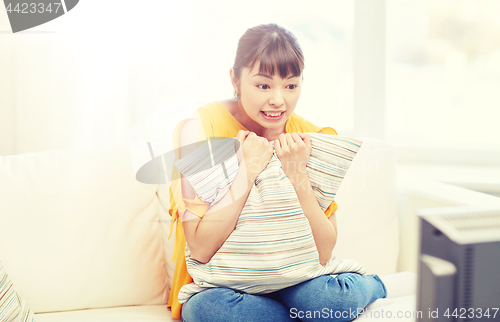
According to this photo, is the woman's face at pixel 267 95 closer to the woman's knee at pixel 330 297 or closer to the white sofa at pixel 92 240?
the woman's knee at pixel 330 297

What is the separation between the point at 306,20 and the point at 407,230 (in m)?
0.81

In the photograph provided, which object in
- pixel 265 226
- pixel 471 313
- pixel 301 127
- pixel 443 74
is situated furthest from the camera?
pixel 443 74

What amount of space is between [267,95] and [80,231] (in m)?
0.59

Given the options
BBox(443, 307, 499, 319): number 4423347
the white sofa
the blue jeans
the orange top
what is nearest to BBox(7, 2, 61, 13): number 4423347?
the white sofa

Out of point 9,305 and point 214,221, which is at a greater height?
point 214,221

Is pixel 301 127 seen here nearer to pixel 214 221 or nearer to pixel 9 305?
pixel 214 221

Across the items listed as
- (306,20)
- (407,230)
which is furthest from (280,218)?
(306,20)

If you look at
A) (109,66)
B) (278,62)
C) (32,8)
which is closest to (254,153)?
(278,62)

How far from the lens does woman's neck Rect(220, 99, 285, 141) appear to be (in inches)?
33.2

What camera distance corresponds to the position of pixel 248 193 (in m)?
0.77

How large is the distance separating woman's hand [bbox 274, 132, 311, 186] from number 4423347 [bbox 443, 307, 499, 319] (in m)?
0.50

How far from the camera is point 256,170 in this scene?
78cm

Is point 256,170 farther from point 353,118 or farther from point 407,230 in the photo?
point 353,118

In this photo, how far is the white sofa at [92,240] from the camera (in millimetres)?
958
